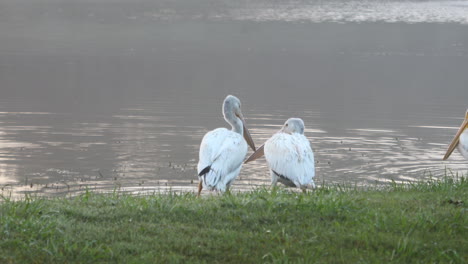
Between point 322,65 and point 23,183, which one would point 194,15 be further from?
point 23,183

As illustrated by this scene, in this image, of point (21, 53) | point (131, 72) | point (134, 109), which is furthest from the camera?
point (21, 53)

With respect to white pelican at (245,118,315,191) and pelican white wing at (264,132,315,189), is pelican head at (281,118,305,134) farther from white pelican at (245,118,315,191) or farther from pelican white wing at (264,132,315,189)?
pelican white wing at (264,132,315,189)

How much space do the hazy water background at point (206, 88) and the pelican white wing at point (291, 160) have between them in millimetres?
1758

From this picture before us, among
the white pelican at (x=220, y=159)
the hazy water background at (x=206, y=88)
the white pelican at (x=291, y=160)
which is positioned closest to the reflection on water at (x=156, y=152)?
the hazy water background at (x=206, y=88)

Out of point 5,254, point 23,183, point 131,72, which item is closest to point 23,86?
point 131,72

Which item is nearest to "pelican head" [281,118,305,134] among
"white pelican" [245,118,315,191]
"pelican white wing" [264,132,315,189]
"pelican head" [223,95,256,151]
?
"pelican head" [223,95,256,151]

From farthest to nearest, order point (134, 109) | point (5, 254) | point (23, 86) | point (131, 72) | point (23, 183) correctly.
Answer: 1. point (131, 72)
2. point (23, 86)
3. point (134, 109)
4. point (23, 183)
5. point (5, 254)

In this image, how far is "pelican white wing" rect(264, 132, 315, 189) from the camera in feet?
31.0

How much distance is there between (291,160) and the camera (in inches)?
376

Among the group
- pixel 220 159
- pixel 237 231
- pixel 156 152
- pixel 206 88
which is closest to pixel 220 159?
pixel 220 159

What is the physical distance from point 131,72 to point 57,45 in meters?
12.3

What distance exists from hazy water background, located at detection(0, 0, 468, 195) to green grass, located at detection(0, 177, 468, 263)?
3.88 meters

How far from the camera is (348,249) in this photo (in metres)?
6.00

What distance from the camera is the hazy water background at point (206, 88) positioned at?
45.4 ft
